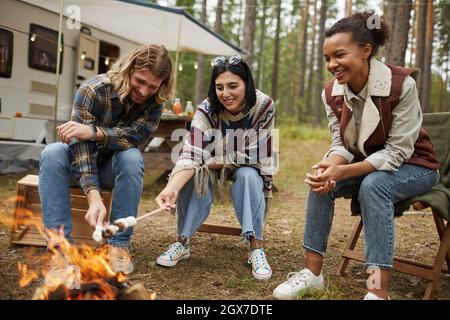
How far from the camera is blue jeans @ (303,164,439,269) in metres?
1.87

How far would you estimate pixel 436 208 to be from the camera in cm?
196

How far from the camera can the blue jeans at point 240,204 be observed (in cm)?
243

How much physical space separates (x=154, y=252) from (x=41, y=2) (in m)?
4.75

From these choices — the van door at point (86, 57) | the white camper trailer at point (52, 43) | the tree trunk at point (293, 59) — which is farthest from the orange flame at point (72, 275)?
the tree trunk at point (293, 59)

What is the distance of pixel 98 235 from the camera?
1723 millimetres

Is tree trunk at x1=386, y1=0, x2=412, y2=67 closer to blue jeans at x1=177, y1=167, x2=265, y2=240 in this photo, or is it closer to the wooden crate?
blue jeans at x1=177, y1=167, x2=265, y2=240

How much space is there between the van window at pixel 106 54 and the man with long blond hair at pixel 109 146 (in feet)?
19.0

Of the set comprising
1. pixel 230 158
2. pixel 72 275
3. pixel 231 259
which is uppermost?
pixel 230 158

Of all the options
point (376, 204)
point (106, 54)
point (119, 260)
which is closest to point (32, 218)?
point (119, 260)

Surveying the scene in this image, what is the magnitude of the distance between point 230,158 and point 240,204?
29 centimetres

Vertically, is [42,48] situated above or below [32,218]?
above

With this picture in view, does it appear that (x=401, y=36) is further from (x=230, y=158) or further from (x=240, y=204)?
(x=240, y=204)

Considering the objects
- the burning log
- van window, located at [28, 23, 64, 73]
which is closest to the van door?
van window, located at [28, 23, 64, 73]

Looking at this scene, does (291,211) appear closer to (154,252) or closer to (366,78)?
(154,252)
